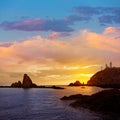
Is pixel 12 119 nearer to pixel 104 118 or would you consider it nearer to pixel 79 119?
pixel 79 119

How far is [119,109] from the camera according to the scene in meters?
64.3

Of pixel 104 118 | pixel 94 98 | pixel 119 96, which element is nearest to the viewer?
pixel 104 118

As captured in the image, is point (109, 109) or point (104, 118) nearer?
point (104, 118)

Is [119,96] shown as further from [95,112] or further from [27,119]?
[27,119]

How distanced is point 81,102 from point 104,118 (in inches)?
895

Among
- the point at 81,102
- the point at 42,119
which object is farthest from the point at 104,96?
the point at 42,119

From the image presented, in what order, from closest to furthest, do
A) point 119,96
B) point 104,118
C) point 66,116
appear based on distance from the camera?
point 104,118, point 66,116, point 119,96

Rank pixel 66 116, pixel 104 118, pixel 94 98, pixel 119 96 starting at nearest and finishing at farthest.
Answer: pixel 104 118, pixel 66 116, pixel 119 96, pixel 94 98

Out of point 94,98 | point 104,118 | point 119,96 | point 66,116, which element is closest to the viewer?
point 104,118

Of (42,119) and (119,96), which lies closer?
(42,119)

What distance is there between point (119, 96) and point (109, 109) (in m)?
4.60

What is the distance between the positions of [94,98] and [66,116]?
16.1 metres

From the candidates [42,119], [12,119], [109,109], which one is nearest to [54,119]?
→ [42,119]

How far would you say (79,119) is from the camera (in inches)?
2277
